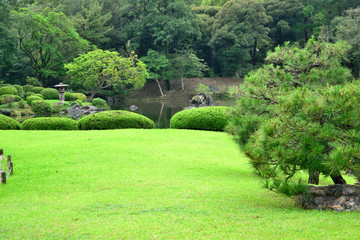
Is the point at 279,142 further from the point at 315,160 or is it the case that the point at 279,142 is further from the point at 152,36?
the point at 152,36

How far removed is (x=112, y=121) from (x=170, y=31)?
1027 inches

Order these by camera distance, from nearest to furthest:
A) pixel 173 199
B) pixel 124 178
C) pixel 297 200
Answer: pixel 297 200
pixel 173 199
pixel 124 178

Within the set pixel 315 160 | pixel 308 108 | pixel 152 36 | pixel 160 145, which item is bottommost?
pixel 160 145

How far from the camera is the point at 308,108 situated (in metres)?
4.41

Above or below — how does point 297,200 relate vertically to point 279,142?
below

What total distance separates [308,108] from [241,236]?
5.72 ft

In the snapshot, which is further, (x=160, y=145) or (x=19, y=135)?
(x=19, y=135)

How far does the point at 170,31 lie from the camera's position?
39625 millimetres

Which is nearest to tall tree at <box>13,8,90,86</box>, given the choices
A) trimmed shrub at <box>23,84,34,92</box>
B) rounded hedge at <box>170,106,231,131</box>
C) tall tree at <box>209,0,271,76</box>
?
trimmed shrub at <box>23,84,34,92</box>

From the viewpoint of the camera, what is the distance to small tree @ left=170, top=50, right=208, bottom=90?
1572 inches

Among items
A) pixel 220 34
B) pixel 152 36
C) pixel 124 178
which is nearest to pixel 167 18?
pixel 152 36

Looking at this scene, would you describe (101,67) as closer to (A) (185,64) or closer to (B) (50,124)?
(A) (185,64)

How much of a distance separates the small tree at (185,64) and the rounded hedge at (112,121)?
2478 cm

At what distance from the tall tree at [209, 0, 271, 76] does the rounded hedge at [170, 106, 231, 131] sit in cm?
2723
